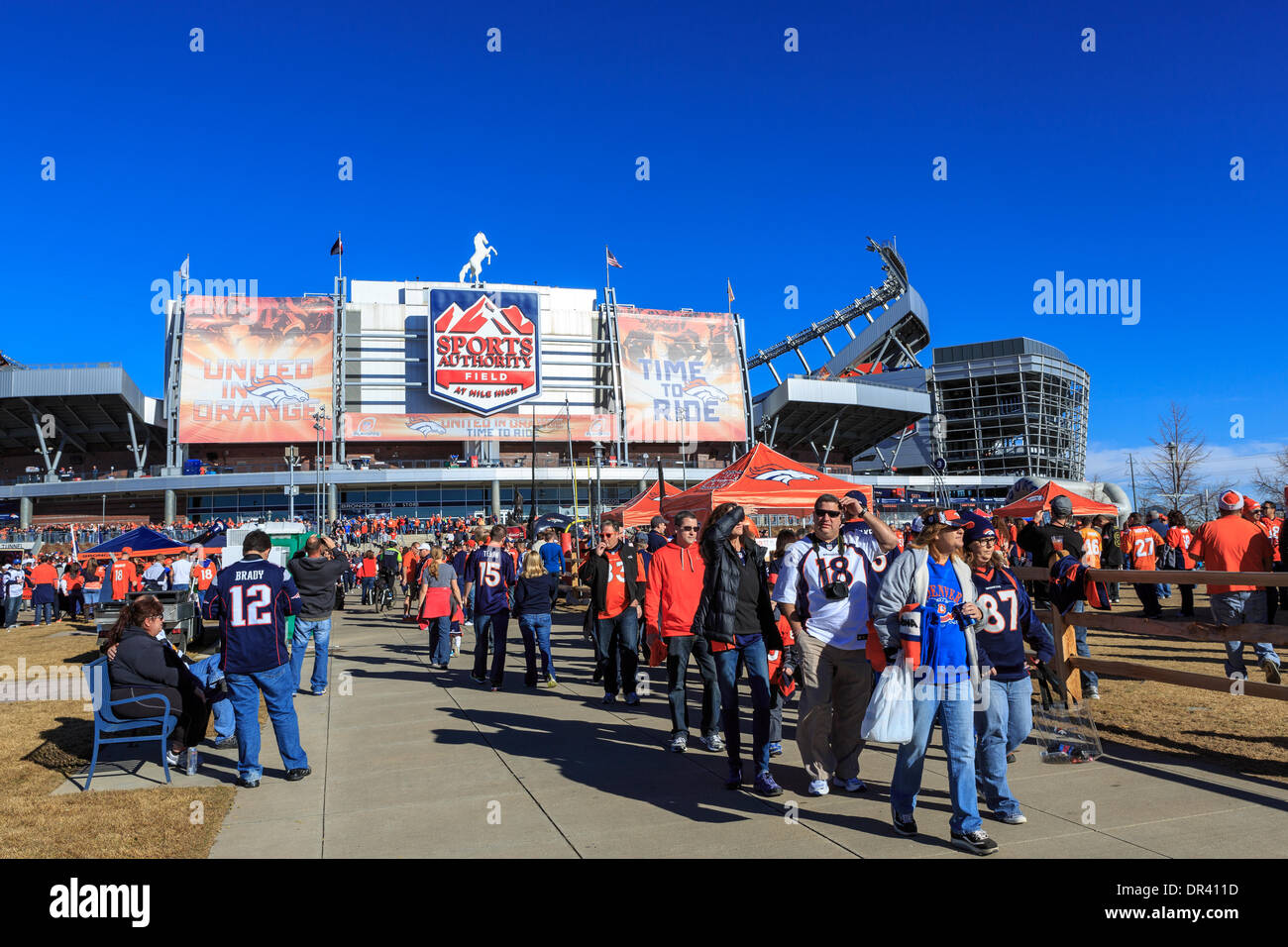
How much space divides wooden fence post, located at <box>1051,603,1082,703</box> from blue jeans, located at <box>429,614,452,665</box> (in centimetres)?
816

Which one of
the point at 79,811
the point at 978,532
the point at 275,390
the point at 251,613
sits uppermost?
the point at 275,390

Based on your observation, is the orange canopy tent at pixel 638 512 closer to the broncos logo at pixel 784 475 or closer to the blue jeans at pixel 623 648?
the broncos logo at pixel 784 475

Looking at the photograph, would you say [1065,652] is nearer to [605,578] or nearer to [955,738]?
[955,738]

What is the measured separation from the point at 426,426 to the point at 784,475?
54066mm

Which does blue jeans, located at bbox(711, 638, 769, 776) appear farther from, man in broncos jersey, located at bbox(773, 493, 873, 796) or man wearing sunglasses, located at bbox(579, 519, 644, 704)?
man wearing sunglasses, located at bbox(579, 519, 644, 704)

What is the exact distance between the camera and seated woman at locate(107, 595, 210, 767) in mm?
6676

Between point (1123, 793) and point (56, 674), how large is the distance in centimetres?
1420

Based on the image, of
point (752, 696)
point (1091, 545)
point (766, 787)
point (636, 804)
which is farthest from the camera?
point (1091, 545)

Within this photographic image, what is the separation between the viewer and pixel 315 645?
10.2 meters

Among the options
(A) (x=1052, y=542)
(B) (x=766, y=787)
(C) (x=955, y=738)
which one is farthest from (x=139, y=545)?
(C) (x=955, y=738)

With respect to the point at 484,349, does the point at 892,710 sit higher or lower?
lower

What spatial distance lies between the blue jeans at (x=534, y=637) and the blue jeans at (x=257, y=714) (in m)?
3.71

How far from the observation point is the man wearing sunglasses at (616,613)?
940 cm
